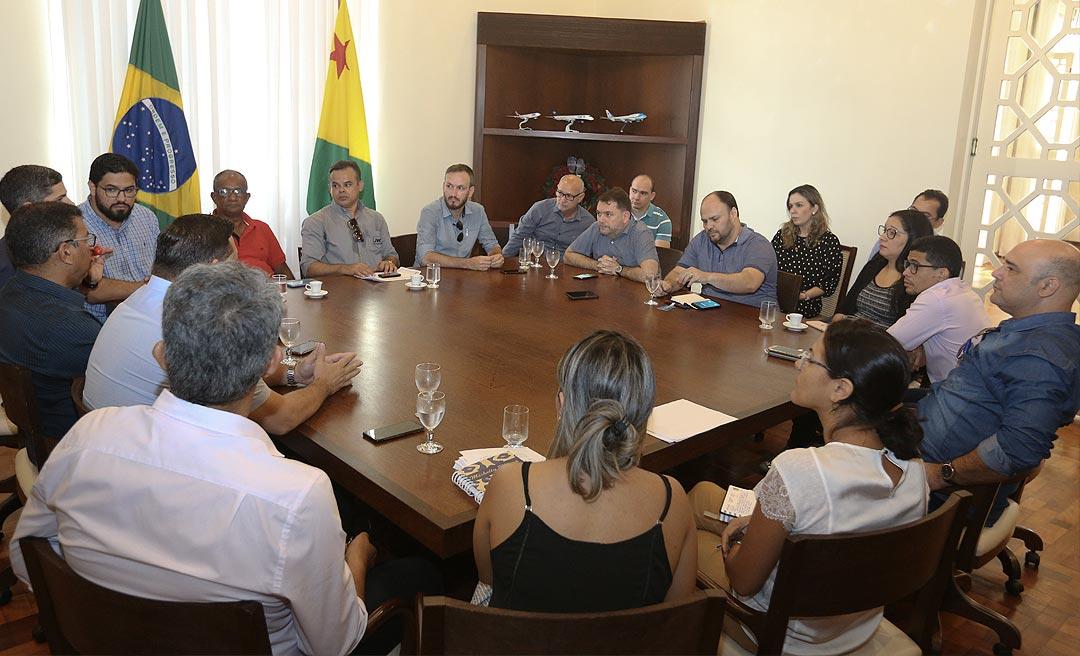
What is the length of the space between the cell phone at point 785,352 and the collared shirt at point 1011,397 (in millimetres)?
649

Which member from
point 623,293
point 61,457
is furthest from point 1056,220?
point 61,457

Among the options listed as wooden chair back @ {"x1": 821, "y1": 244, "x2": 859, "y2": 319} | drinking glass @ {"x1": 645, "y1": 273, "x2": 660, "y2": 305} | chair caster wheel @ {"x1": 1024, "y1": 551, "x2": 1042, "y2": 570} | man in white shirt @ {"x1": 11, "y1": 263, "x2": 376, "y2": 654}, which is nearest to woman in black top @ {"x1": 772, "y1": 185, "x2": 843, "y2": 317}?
wooden chair back @ {"x1": 821, "y1": 244, "x2": 859, "y2": 319}

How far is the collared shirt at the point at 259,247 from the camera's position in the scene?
16.4ft

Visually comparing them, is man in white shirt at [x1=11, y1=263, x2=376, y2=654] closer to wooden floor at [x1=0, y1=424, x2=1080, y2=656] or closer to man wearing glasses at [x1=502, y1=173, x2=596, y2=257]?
wooden floor at [x1=0, y1=424, x2=1080, y2=656]

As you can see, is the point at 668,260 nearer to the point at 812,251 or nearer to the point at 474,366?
the point at 812,251

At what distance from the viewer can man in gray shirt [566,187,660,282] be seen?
4.86 meters

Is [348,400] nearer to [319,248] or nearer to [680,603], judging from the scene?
[680,603]

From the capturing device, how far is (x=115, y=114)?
16.9 feet

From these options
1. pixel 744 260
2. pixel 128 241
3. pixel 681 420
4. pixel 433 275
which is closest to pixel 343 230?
pixel 433 275

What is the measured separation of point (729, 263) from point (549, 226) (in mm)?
1693

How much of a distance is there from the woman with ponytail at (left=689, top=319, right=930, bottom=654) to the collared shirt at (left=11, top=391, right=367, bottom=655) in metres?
0.93

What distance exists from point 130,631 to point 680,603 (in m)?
0.91

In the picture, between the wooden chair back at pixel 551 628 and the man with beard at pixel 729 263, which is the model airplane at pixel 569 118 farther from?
the wooden chair back at pixel 551 628

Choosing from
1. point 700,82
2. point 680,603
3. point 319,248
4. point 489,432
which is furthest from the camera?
point 700,82
